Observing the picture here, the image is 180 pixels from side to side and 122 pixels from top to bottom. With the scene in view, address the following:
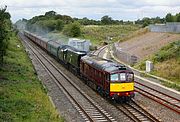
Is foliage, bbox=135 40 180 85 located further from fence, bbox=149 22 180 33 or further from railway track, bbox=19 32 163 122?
fence, bbox=149 22 180 33

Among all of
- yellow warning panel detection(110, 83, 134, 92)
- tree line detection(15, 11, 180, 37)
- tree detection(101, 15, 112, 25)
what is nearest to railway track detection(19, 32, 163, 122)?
yellow warning panel detection(110, 83, 134, 92)

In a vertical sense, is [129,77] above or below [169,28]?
below

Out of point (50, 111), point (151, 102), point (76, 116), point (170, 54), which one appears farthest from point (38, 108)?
point (170, 54)

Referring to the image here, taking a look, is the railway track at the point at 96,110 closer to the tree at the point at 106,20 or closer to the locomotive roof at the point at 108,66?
the locomotive roof at the point at 108,66

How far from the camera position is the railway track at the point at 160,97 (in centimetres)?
2473

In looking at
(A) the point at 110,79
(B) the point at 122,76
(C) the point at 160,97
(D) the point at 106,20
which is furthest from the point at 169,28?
(D) the point at 106,20

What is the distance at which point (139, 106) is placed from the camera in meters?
24.5

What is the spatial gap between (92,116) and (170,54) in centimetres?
2326

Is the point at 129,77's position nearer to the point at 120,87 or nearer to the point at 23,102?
the point at 120,87

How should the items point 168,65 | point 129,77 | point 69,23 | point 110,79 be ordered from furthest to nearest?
point 69,23 → point 168,65 → point 129,77 → point 110,79

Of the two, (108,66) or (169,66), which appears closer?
(108,66)

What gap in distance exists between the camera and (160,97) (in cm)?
2811

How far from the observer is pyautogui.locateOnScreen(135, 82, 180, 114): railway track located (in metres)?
24.7

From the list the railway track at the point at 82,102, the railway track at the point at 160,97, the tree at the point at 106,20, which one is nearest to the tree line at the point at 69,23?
the tree at the point at 106,20
